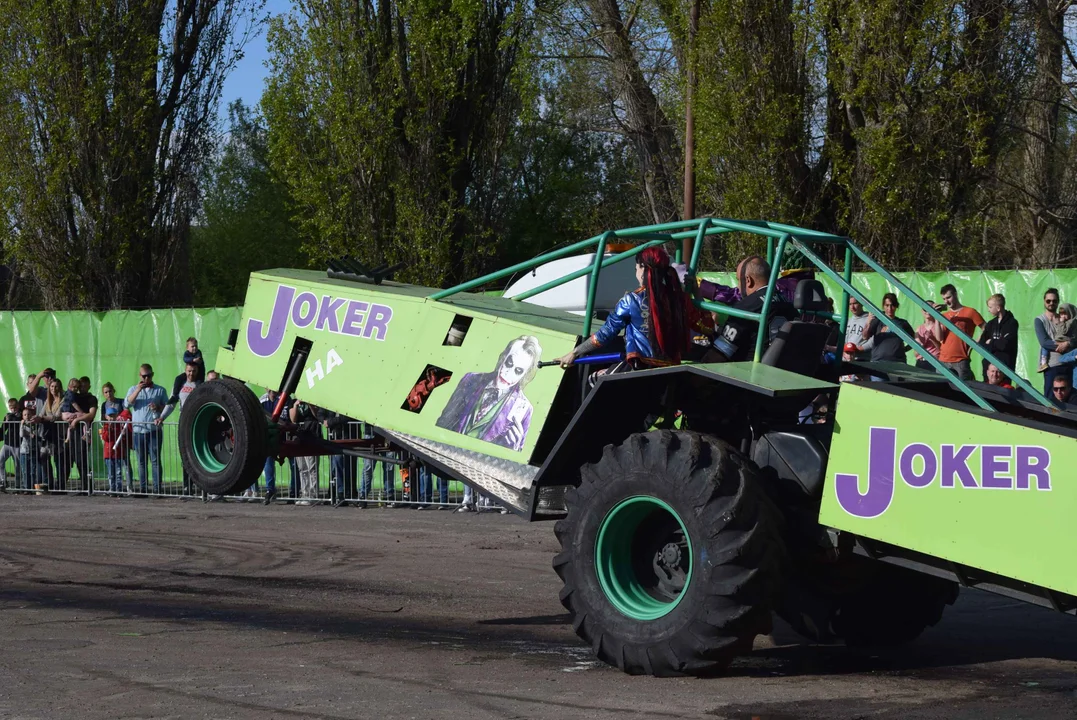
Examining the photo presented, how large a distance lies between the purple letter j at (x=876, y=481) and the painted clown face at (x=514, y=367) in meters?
2.08

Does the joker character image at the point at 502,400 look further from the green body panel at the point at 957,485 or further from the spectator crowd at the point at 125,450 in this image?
the spectator crowd at the point at 125,450

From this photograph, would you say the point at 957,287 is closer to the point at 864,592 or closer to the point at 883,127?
the point at 883,127

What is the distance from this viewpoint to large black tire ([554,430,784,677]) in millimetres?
6059

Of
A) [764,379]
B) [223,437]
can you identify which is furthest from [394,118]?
[764,379]

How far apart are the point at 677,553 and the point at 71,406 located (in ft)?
46.1

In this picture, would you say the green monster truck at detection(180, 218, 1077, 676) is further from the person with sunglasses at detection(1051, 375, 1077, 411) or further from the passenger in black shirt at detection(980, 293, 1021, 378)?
the passenger in black shirt at detection(980, 293, 1021, 378)

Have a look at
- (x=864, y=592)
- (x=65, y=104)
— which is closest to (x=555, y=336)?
(x=864, y=592)

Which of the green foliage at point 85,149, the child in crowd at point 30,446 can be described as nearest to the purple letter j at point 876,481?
the child in crowd at point 30,446

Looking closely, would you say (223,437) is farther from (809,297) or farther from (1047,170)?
(1047,170)

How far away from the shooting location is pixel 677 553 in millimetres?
6555

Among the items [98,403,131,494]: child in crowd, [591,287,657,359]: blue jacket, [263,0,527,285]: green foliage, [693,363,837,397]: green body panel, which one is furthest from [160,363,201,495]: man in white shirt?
[693,363,837,397]: green body panel

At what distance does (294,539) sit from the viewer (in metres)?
12.7

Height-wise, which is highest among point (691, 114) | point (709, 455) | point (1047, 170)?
point (691, 114)

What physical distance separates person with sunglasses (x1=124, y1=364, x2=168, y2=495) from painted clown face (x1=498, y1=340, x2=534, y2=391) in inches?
443
